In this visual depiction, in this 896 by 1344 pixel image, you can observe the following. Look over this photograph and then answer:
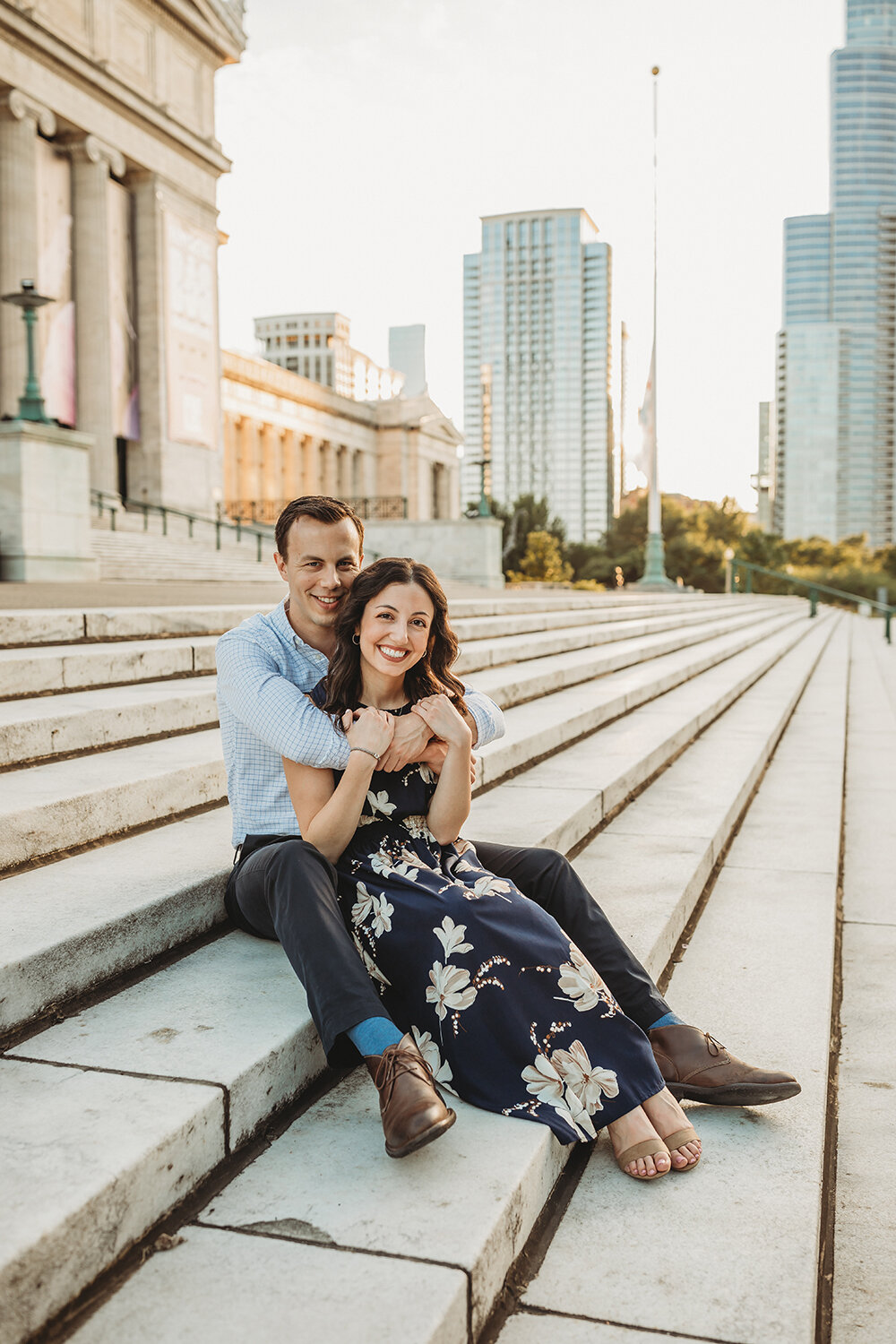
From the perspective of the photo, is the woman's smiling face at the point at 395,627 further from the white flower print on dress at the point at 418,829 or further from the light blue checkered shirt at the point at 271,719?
the white flower print on dress at the point at 418,829

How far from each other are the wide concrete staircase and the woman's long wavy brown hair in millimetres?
587

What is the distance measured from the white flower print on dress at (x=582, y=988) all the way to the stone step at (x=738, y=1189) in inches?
13.4

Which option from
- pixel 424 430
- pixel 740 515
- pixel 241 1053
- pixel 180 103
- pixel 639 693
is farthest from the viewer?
pixel 740 515

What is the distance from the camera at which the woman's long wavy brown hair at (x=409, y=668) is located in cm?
262

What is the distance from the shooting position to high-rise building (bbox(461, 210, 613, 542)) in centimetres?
12188

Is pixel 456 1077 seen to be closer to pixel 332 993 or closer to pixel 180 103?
pixel 332 993

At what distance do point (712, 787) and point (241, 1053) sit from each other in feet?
11.7

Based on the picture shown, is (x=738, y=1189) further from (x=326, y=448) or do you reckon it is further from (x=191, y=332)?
(x=326, y=448)

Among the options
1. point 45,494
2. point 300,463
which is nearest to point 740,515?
point 300,463

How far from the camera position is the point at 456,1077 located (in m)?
2.16

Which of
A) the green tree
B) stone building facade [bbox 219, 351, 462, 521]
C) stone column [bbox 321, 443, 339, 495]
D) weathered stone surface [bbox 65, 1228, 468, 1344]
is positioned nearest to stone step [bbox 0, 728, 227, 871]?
Result: weathered stone surface [bbox 65, 1228, 468, 1344]

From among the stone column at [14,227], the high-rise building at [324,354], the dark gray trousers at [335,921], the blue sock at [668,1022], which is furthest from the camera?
the high-rise building at [324,354]

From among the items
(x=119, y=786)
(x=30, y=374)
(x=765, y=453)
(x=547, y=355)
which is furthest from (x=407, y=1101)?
(x=765, y=453)

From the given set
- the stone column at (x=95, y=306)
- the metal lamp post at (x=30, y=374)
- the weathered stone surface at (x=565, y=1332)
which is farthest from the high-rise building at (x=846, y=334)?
the weathered stone surface at (x=565, y=1332)
